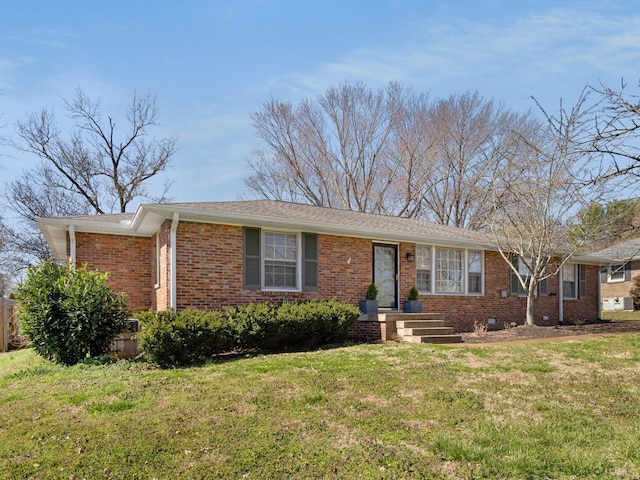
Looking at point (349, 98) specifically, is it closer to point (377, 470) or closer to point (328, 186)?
point (328, 186)

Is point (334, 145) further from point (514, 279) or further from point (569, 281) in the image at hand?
point (514, 279)

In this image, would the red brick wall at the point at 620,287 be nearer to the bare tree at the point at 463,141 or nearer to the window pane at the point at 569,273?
the bare tree at the point at 463,141

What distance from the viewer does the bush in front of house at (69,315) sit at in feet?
28.6

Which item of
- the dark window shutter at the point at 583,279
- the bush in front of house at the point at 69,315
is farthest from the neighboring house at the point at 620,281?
the bush in front of house at the point at 69,315

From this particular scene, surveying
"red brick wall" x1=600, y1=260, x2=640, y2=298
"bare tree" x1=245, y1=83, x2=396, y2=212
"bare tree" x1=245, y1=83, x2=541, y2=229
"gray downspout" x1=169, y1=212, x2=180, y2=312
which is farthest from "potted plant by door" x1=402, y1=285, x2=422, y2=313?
"red brick wall" x1=600, y1=260, x2=640, y2=298

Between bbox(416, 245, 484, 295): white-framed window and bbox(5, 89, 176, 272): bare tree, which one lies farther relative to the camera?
bbox(5, 89, 176, 272): bare tree

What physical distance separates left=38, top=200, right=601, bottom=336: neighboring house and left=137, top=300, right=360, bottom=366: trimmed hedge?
870 millimetres

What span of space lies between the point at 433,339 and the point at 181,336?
5377 millimetres

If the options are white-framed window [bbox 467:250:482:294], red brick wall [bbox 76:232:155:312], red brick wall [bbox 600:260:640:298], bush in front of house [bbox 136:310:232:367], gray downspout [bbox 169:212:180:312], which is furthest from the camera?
red brick wall [bbox 600:260:640:298]

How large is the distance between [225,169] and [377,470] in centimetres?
2456

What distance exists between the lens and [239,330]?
8734 millimetres

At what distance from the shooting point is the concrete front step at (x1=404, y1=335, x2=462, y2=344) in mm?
10508

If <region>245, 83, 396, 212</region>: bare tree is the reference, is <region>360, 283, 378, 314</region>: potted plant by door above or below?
below

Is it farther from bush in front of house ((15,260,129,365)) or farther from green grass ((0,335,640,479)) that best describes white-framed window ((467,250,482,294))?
bush in front of house ((15,260,129,365))
